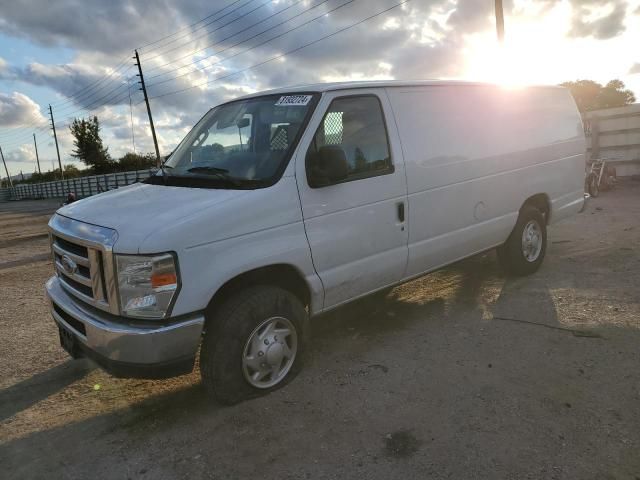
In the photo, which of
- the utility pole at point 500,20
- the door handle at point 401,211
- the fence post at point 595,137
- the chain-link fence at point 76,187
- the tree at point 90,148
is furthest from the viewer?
the tree at point 90,148

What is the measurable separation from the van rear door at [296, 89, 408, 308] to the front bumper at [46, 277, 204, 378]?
1045 mm

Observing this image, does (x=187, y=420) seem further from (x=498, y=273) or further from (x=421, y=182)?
(x=498, y=273)

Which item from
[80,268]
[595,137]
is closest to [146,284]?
[80,268]

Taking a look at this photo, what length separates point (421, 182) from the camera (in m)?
4.04

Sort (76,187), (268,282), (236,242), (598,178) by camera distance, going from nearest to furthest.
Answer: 1. (236,242)
2. (268,282)
3. (598,178)
4. (76,187)

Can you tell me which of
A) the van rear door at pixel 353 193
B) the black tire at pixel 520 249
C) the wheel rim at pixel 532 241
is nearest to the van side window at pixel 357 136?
the van rear door at pixel 353 193

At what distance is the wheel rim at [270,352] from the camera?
3217mm

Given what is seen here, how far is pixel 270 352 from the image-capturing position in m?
3.30

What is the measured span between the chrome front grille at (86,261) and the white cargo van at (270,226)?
1 cm

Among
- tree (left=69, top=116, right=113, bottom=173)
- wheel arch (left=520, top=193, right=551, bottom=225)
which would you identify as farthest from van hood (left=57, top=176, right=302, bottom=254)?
tree (left=69, top=116, right=113, bottom=173)

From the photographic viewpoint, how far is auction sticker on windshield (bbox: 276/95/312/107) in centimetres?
353

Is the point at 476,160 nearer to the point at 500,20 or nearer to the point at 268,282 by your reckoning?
the point at 268,282

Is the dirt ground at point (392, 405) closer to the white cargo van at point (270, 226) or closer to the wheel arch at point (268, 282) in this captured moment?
the white cargo van at point (270, 226)

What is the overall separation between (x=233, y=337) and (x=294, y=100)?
1.80 meters
